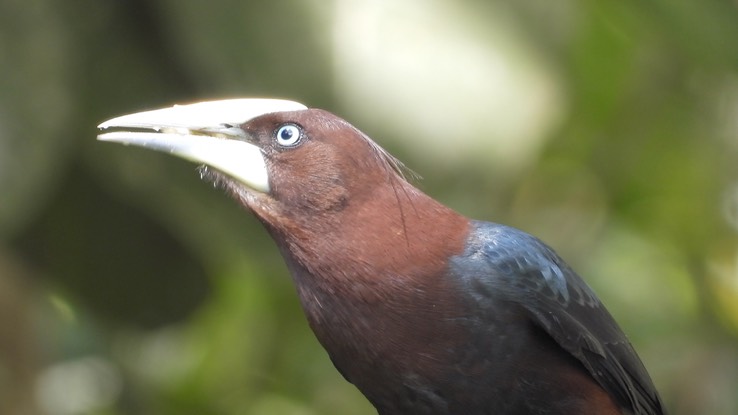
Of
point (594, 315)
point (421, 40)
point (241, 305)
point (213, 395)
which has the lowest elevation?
point (213, 395)

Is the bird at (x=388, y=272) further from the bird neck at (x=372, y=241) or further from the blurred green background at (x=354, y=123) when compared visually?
the blurred green background at (x=354, y=123)

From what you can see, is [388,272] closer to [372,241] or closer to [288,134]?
[372,241]

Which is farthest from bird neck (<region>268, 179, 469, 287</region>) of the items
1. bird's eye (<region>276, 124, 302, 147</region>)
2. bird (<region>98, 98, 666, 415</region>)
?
bird's eye (<region>276, 124, 302, 147</region>)

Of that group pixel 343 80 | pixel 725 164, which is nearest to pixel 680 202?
pixel 725 164

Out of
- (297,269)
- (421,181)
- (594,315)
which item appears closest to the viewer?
(297,269)

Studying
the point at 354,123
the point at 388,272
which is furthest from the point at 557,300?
the point at 354,123

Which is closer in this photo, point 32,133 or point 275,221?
point 275,221

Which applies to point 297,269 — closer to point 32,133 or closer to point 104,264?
point 32,133
